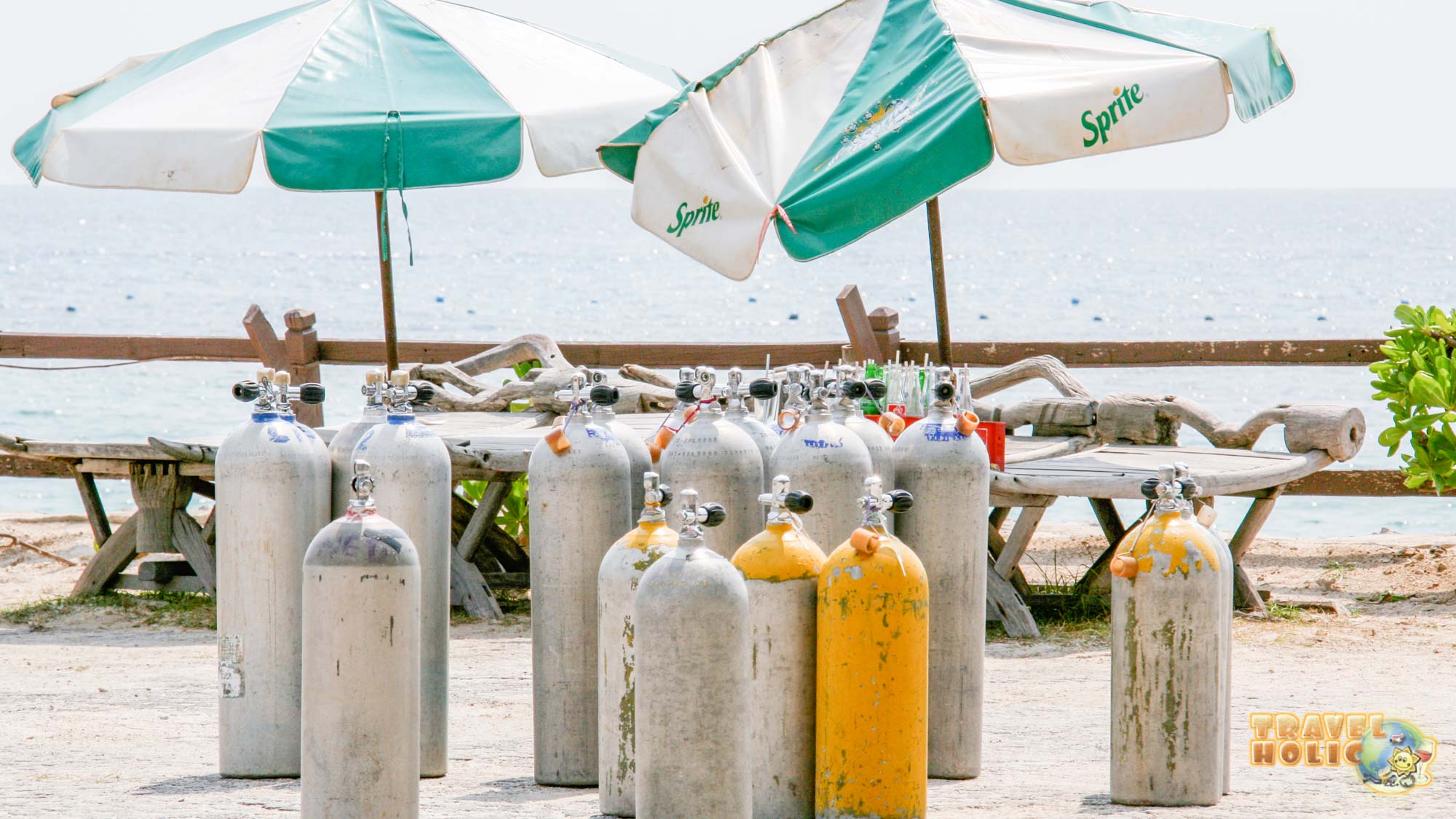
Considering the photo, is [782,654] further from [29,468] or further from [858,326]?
[29,468]

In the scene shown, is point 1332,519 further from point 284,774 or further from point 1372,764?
point 284,774

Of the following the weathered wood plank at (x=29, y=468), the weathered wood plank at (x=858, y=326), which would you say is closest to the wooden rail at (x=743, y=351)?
the weathered wood plank at (x=858, y=326)

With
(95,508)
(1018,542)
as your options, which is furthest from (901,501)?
(95,508)

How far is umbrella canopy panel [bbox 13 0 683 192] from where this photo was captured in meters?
6.38

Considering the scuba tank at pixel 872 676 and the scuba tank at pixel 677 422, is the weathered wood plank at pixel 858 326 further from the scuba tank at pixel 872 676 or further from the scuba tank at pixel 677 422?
the scuba tank at pixel 872 676

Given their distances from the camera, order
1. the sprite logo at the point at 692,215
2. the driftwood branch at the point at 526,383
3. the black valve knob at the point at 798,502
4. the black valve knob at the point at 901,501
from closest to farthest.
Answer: the black valve knob at the point at 798,502, the black valve knob at the point at 901,501, the sprite logo at the point at 692,215, the driftwood branch at the point at 526,383

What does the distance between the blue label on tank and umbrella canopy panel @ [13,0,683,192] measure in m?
2.77

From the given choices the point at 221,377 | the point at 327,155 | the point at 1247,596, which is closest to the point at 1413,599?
the point at 1247,596

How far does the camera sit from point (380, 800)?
371 centimetres

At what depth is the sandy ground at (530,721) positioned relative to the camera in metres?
4.15

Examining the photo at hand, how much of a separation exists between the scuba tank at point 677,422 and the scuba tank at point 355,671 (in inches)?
34.9

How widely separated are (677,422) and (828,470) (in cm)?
81

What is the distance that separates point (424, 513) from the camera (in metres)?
4.39

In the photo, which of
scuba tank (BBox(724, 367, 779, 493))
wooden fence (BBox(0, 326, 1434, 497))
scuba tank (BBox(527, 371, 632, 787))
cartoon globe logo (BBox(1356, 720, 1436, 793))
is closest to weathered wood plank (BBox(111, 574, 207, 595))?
wooden fence (BBox(0, 326, 1434, 497))
